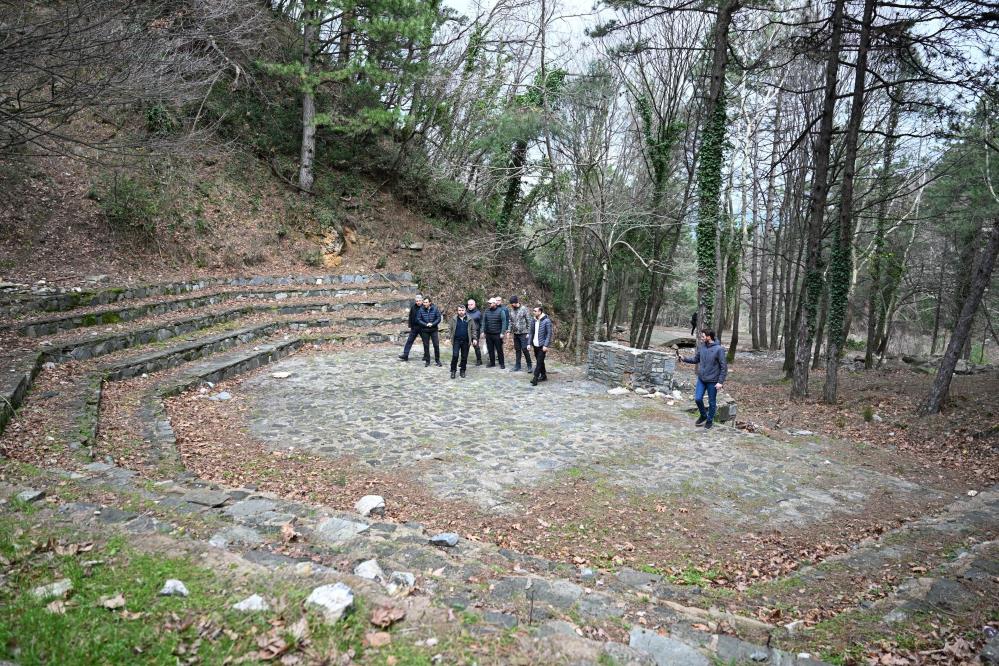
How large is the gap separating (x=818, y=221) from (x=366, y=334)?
11688 millimetres

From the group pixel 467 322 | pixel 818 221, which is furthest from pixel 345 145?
pixel 818 221

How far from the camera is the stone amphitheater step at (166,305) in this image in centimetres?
1005

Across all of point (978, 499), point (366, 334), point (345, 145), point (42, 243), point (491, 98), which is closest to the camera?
point (978, 499)

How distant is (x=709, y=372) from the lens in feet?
29.2

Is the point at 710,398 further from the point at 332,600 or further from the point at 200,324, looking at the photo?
the point at 200,324

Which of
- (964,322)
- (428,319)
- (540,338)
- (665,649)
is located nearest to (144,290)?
(428,319)

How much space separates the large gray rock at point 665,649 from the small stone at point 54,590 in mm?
3303

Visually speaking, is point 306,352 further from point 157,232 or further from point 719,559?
point 719,559

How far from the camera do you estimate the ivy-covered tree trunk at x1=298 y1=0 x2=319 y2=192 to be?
1741cm

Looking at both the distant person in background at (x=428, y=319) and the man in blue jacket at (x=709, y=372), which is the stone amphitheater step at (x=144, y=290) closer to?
the distant person in background at (x=428, y=319)

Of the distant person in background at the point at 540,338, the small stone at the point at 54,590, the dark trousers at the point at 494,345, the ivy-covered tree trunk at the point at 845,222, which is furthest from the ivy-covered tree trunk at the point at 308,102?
the small stone at the point at 54,590

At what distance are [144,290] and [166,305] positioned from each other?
784 millimetres

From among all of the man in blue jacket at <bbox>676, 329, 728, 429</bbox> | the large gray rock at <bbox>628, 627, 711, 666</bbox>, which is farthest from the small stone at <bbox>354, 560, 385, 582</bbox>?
the man in blue jacket at <bbox>676, 329, 728, 429</bbox>

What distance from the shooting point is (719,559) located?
16.7 ft
